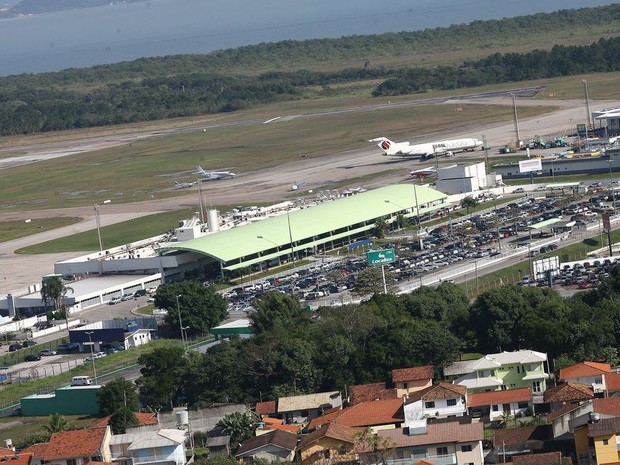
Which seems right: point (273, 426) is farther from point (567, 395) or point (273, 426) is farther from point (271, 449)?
point (567, 395)

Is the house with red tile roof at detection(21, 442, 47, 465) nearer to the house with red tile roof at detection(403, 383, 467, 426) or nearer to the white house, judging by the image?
the white house

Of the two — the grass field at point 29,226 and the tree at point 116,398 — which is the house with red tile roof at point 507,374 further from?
the grass field at point 29,226

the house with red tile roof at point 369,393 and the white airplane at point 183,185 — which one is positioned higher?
the white airplane at point 183,185

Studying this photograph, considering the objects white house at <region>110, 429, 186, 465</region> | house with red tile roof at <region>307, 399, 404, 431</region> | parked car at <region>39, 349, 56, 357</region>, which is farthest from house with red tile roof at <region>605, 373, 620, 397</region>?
parked car at <region>39, 349, 56, 357</region>

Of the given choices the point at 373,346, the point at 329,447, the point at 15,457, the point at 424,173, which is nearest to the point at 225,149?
the point at 424,173

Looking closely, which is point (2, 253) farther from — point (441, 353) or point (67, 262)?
point (441, 353)

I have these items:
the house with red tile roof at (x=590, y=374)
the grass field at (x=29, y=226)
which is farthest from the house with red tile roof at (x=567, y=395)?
the grass field at (x=29, y=226)
